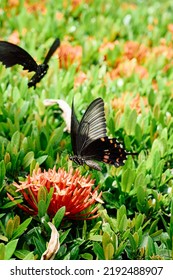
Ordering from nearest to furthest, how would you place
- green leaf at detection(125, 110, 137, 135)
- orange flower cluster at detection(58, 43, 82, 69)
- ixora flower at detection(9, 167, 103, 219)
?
ixora flower at detection(9, 167, 103, 219) < green leaf at detection(125, 110, 137, 135) < orange flower cluster at detection(58, 43, 82, 69)

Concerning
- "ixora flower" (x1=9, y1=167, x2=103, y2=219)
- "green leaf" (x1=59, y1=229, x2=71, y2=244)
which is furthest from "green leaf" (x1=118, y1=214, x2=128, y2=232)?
"green leaf" (x1=59, y1=229, x2=71, y2=244)

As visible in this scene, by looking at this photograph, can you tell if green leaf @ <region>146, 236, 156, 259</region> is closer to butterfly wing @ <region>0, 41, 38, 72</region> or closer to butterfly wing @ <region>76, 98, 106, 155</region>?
butterfly wing @ <region>76, 98, 106, 155</region>

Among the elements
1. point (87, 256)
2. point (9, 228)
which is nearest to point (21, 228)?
point (9, 228)

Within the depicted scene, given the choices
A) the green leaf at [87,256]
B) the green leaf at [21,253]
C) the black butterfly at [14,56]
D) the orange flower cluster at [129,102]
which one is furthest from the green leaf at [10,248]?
the orange flower cluster at [129,102]

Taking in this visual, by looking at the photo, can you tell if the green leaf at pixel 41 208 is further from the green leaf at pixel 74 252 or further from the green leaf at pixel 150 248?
the green leaf at pixel 150 248

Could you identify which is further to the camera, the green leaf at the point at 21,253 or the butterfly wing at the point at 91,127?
the butterfly wing at the point at 91,127

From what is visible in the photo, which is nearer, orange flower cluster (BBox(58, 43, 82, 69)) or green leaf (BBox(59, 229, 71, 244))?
green leaf (BBox(59, 229, 71, 244))
